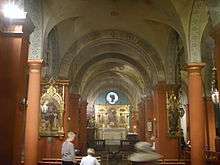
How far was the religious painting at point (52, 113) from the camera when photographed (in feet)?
47.2

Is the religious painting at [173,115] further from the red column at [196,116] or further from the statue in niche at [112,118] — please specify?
the statue in niche at [112,118]

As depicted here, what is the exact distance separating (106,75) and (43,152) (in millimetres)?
16377

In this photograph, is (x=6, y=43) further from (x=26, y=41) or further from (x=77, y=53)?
(x=77, y=53)

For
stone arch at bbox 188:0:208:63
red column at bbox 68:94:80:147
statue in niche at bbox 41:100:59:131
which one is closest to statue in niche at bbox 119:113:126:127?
red column at bbox 68:94:80:147

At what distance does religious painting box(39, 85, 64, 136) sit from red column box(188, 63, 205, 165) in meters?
5.73

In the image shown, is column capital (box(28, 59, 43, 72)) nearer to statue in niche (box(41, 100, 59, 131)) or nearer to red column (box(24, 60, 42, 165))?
red column (box(24, 60, 42, 165))

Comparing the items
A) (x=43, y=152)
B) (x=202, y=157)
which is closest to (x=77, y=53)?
(x=43, y=152)

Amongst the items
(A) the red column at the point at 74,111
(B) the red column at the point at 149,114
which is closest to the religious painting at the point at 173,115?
(B) the red column at the point at 149,114

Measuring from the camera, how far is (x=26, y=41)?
7.80 meters

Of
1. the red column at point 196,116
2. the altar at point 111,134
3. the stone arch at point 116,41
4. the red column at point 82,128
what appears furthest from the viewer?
the altar at point 111,134

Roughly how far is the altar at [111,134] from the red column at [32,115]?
2575 centimetres

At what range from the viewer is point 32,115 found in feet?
35.4

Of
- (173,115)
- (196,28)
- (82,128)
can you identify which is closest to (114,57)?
(82,128)

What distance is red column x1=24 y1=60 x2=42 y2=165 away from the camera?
1055 cm
